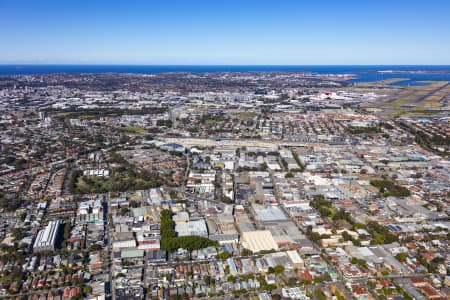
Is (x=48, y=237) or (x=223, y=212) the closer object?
(x=48, y=237)

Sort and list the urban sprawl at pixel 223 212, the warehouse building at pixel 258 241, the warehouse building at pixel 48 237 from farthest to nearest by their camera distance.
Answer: the warehouse building at pixel 258 241 < the warehouse building at pixel 48 237 < the urban sprawl at pixel 223 212

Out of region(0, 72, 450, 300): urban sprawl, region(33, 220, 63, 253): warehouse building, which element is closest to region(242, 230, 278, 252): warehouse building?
region(0, 72, 450, 300): urban sprawl

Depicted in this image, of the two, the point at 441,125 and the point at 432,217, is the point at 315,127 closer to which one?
the point at 441,125

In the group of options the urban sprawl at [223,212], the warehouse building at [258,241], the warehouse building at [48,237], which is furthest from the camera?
the warehouse building at [258,241]

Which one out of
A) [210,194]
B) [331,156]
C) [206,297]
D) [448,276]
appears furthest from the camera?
[331,156]

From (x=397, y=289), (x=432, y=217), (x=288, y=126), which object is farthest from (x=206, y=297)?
(x=288, y=126)

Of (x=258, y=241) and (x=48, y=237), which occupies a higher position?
(x=48, y=237)

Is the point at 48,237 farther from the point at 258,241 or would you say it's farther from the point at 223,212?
the point at 258,241

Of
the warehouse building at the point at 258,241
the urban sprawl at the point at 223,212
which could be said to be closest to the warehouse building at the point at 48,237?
the urban sprawl at the point at 223,212

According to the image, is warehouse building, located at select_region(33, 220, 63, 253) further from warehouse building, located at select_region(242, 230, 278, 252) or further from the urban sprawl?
warehouse building, located at select_region(242, 230, 278, 252)

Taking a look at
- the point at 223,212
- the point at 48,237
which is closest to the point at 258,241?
the point at 223,212

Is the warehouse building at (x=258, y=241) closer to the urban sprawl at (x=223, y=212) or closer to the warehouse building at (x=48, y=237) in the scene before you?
the urban sprawl at (x=223, y=212)
